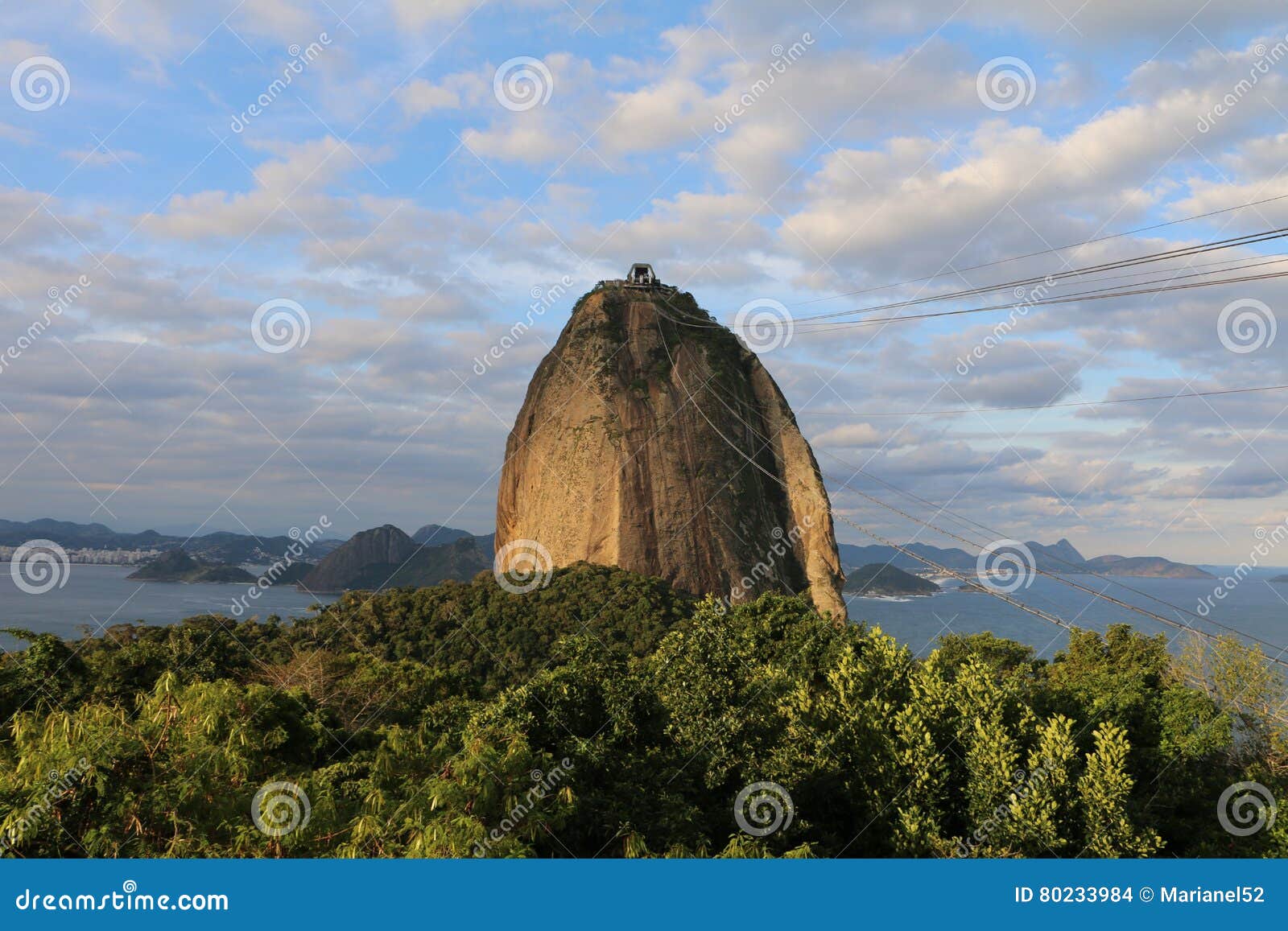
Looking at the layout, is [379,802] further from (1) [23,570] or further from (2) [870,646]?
(1) [23,570]

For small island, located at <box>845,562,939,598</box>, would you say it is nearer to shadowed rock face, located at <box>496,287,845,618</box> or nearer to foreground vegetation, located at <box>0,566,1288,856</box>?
shadowed rock face, located at <box>496,287,845,618</box>

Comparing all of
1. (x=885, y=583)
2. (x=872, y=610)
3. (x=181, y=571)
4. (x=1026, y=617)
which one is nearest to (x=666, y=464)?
(x=181, y=571)

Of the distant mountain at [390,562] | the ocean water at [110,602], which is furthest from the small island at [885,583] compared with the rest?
the ocean water at [110,602]

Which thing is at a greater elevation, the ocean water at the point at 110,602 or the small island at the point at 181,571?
the small island at the point at 181,571

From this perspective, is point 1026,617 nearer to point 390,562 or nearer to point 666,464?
point 390,562

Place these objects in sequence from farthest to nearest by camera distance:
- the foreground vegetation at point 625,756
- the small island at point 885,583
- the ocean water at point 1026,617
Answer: the small island at point 885,583, the ocean water at point 1026,617, the foreground vegetation at point 625,756

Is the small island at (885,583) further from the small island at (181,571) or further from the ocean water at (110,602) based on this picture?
the ocean water at (110,602)

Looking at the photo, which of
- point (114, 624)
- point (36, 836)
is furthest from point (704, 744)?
point (114, 624)
